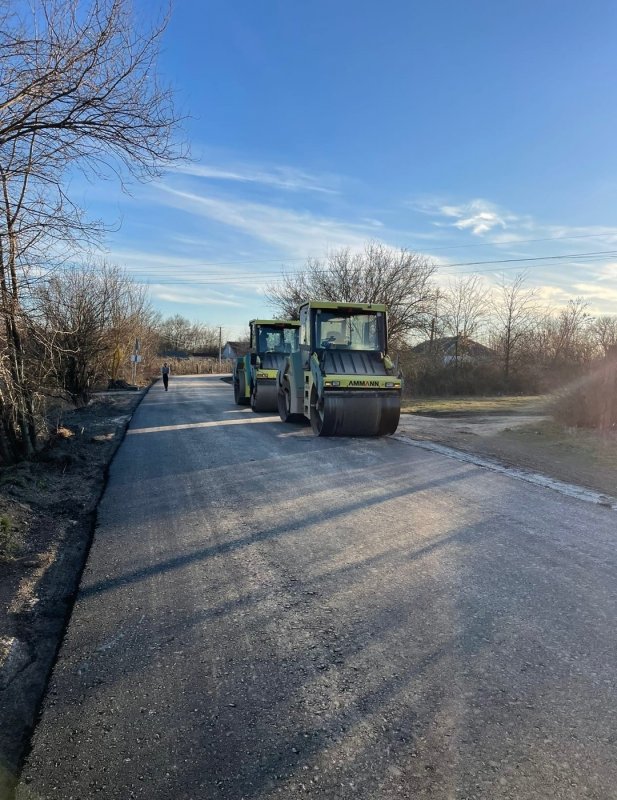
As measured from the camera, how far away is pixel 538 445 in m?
11.0

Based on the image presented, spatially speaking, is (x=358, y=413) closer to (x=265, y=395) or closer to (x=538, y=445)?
(x=538, y=445)

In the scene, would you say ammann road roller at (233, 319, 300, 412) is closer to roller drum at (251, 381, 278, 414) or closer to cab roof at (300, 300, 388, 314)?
roller drum at (251, 381, 278, 414)

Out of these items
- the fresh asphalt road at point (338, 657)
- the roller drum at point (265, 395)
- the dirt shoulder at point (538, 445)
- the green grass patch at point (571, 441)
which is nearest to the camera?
the fresh asphalt road at point (338, 657)

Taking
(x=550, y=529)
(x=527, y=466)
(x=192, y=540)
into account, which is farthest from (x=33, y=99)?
(x=527, y=466)

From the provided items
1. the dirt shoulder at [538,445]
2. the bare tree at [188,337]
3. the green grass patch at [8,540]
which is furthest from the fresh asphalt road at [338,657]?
the bare tree at [188,337]

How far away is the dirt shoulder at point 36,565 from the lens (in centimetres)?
270

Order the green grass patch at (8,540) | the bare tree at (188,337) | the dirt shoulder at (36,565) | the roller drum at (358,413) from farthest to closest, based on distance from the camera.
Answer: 1. the bare tree at (188,337)
2. the roller drum at (358,413)
3. the green grass patch at (8,540)
4. the dirt shoulder at (36,565)

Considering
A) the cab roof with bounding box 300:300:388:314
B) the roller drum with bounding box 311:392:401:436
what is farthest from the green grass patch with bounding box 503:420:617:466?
the cab roof with bounding box 300:300:388:314

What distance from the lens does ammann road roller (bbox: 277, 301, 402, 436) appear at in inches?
434

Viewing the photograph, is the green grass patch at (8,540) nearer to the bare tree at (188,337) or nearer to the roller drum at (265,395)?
the roller drum at (265,395)

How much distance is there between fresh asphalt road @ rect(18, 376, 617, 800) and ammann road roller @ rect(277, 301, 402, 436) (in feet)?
16.6

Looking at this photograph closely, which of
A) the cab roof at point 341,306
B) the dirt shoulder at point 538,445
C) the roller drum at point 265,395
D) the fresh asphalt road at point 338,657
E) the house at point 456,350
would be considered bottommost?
the dirt shoulder at point 538,445

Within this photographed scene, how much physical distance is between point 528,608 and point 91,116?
5482mm

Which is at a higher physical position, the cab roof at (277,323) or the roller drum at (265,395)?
the cab roof at (277,323)
